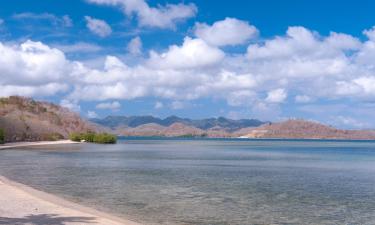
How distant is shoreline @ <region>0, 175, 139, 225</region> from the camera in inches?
1038

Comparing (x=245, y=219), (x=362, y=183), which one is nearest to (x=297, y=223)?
(x=245, y=219)

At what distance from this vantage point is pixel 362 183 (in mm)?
54438

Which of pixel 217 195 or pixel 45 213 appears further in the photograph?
pixel 217 195

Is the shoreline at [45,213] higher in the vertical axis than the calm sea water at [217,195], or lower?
higher

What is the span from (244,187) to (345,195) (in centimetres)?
1006

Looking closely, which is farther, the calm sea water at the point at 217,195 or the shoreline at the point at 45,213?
the calm sea water at the point at 217,195

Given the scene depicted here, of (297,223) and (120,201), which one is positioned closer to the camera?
(297,223)

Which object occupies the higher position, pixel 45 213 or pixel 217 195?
pixel 45 213

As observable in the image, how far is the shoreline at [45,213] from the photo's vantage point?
86.5 feet

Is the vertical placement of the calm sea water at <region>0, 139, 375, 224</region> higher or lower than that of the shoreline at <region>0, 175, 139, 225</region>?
lower

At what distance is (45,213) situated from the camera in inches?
1130

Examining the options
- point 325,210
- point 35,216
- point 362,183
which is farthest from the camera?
point 362,183

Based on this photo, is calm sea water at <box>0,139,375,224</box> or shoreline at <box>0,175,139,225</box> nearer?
shoreline at <box>0,175,139,225</box>

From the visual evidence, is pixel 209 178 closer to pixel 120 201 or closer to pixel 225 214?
pixel 120 201
